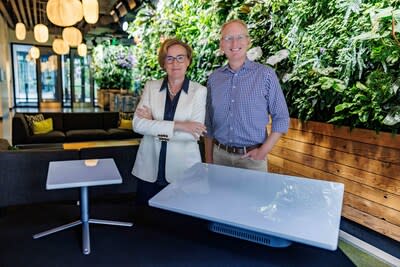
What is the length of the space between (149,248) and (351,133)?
2.01m

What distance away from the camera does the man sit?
2.19 m

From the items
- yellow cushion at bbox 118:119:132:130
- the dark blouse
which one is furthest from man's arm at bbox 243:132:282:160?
yellow cushion at bbox 118:119:132:130

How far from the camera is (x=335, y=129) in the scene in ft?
9.71

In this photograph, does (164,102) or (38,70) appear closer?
(164,102)

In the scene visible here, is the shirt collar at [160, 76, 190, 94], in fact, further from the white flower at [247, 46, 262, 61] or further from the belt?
the white flower at [247, 46, 262, 61]

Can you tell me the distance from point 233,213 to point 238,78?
113 centimetres

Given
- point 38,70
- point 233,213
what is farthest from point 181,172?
point 38,70

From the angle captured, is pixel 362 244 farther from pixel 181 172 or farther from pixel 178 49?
pixel 178 49

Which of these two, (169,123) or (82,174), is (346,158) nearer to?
(169,123)

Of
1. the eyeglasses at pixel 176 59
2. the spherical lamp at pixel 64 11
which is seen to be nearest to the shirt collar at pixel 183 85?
the eyeglasses at pixel 176 59

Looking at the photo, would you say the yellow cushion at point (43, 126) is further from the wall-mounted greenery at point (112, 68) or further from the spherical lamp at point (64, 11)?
the wall-mounted greenery at point (112, 68)

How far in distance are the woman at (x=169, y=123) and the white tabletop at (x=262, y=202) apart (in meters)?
0.15

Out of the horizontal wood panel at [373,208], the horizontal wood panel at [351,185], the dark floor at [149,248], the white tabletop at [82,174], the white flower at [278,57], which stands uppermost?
the white flower at [278,57]

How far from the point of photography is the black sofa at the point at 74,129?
551cm
